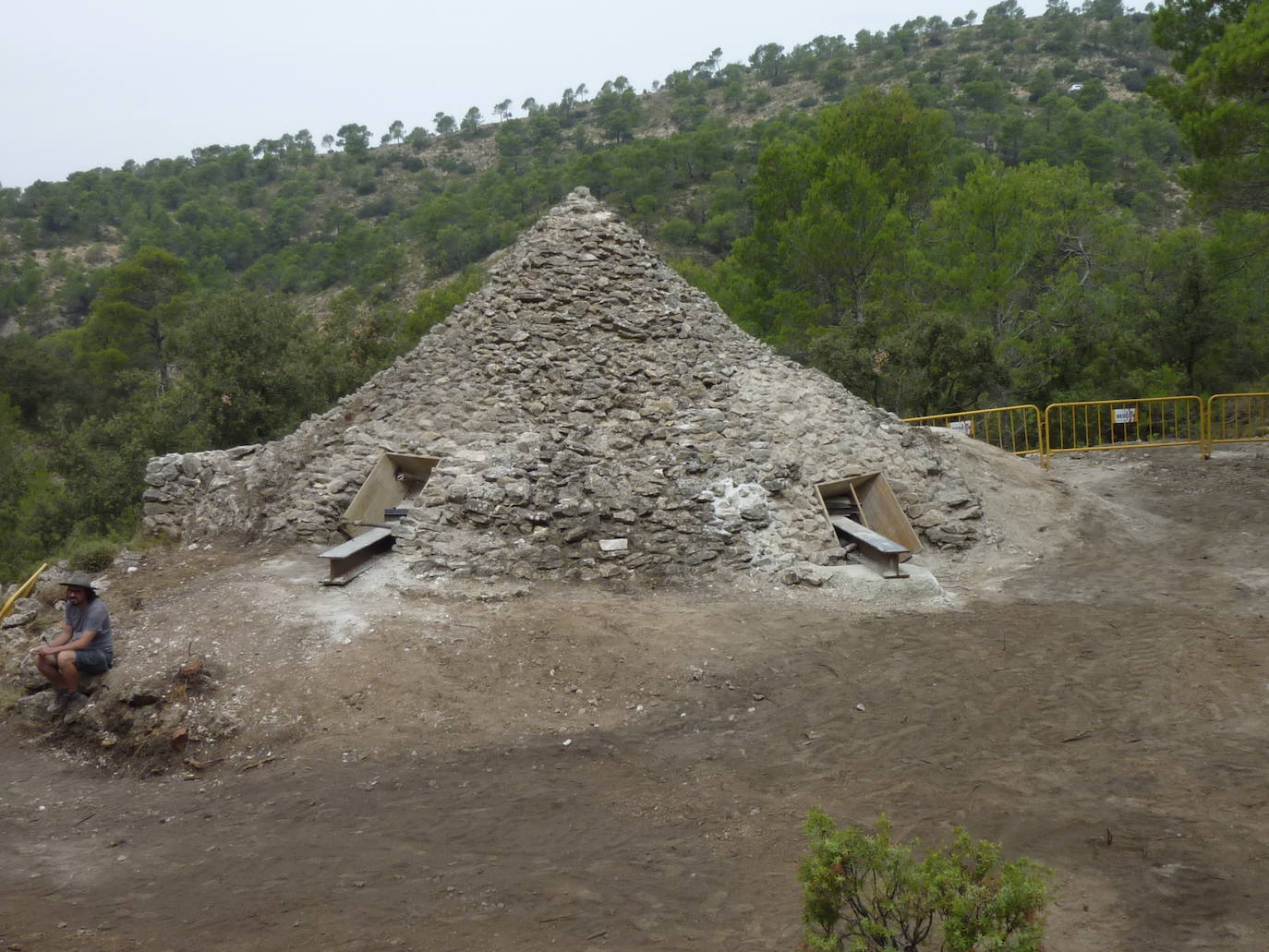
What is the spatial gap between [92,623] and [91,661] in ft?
0.95

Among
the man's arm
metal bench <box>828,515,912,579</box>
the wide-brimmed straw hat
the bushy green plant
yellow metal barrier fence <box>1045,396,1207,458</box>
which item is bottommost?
yellow metal barrier fence <box>1045,396,1207,458</box>

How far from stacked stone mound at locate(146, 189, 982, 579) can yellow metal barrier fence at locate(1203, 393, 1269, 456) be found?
529cm

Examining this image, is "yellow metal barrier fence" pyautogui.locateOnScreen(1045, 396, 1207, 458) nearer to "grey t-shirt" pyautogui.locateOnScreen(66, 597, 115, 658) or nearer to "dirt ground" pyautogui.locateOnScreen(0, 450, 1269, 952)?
"dirt ground" pyautogui.locateOnScreen(0, 450, 1269, 952)

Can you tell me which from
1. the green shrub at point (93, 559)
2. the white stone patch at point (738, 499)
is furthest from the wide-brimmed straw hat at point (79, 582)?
the white stone patch at point (738, 499)

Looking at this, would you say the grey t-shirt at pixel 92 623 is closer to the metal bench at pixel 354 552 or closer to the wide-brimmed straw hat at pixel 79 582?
the wide-brimmed straw hat at pixel 79 582

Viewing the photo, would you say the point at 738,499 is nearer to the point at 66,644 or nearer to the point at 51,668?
the point at 66,644

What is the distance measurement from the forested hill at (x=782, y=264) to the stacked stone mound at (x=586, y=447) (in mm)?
7002

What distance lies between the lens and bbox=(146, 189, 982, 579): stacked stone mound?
938cm

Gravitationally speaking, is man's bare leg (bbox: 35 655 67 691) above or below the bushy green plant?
below

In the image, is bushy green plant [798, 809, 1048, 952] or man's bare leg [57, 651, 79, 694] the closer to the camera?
bushy green plant [798, 809, 1048, 952]

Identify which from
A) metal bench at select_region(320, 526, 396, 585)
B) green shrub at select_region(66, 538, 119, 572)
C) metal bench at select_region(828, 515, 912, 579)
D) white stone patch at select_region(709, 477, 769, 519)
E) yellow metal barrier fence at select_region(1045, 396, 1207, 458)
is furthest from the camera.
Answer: yellow metal barrier fence at select_region(1045, 396, 1207, 458)

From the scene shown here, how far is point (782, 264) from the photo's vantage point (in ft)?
74.7

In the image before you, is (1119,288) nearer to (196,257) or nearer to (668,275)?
(668,275)

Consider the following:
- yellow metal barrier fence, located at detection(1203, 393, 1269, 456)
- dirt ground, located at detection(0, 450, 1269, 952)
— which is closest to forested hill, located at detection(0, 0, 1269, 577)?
yellow metal barrier fence, located at detection(1203, 393, 1269, 456)
